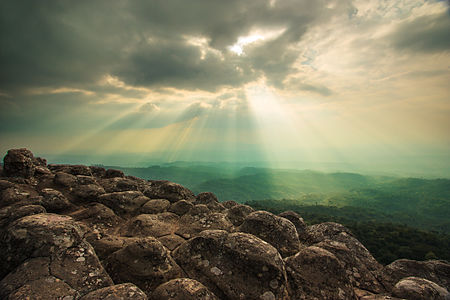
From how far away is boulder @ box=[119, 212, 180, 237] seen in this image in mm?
7176

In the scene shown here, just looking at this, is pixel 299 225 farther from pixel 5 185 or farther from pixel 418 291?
pixel 5 185

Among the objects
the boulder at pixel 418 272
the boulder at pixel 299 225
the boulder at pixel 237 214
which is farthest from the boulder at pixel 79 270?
the boulder at pixel 418 272

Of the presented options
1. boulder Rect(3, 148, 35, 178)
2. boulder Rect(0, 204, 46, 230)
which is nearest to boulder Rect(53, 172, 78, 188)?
boulder Rect(3, 148, 35, 178)

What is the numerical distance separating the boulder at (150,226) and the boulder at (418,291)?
727 centimetres

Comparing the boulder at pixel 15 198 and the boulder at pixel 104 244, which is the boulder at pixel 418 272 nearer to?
the boulder at pixel 104 244

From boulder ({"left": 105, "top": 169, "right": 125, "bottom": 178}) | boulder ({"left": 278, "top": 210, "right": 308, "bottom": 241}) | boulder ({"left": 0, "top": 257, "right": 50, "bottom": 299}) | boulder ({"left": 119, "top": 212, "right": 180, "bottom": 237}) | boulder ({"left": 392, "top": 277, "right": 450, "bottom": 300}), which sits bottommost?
boulder ({"left": 392, "top": 277, "right": 450, "bottom": 300})

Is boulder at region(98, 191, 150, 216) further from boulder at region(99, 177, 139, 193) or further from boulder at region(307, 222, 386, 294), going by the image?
boulder at region(307, 222, 386, 294)

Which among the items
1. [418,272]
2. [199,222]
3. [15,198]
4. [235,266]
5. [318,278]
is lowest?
[418,272]

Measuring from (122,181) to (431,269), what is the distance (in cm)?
1404

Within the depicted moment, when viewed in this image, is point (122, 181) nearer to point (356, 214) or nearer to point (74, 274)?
point (74, 274)

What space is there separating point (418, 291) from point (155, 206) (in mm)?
9378

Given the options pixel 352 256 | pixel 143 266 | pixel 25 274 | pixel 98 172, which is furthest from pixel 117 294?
pixel 98 172

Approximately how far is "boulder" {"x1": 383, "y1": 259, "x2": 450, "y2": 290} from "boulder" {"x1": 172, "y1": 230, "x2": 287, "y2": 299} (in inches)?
166

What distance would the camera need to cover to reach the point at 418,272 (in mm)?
6465
